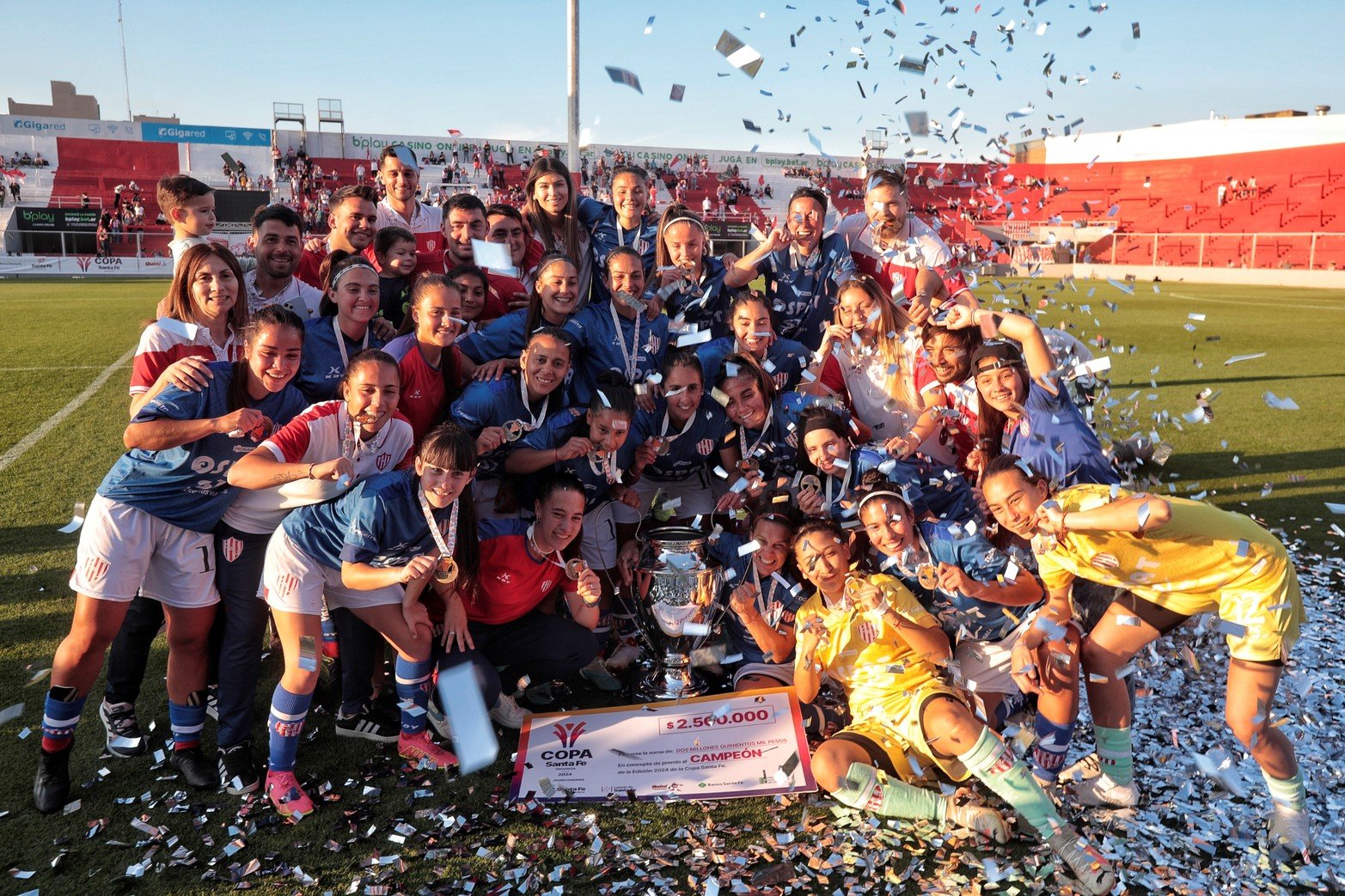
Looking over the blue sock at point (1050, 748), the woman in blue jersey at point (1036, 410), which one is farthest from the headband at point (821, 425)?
the blue sock at point (1050, 748)

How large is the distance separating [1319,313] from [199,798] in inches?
841

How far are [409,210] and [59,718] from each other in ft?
10.2

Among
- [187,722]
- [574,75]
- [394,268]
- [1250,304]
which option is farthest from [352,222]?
[1250,304]

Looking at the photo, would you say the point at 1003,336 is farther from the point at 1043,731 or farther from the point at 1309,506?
the point at 1309,506

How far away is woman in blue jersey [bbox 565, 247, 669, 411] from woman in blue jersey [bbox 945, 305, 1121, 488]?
56.4 inches

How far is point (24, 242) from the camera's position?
28.2 meters

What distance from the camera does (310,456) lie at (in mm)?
3102

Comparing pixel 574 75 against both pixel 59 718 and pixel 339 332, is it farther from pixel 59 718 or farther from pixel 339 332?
pixel 59 718

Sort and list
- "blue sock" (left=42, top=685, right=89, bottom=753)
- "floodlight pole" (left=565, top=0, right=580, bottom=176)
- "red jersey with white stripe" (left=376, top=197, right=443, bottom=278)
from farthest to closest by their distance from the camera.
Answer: "floodlight pole" (left=565, top=0, right=580, bottom=176) < "red jersey with white stripe" (left=376, top=197, right=443, bottom=278) < "blue sock" (left=42, top=685, right=89, bottom=753)

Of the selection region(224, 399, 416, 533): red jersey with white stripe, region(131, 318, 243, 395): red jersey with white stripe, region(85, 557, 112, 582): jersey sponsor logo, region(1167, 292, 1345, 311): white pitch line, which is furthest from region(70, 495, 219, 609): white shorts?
region(1167, 292, 1345, 311): white pitch line

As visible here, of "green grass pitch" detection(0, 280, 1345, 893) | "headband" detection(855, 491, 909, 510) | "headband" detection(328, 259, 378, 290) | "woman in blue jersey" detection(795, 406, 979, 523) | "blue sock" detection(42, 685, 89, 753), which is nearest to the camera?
"green grass pitch" detection(0, 280, 1345, 893)

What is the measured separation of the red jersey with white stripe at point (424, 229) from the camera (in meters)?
5.13

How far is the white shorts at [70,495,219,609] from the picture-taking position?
117 inches

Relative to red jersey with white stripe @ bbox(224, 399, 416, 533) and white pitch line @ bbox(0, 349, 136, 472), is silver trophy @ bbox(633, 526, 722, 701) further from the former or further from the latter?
white pitch line @ bbox(0, 349, 136, 472)
